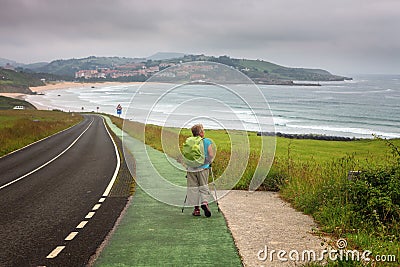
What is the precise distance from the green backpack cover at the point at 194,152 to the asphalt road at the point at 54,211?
7.24ft

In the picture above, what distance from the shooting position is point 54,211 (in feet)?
34.3

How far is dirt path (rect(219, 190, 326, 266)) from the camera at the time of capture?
690 centimetres

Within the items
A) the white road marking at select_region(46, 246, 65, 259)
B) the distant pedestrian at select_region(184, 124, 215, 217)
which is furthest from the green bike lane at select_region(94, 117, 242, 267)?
the white road marking at select_region(46, 246, 65, 259)

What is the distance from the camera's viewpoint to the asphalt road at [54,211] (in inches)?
281

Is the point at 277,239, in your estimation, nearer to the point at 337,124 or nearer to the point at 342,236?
the point at 342,236

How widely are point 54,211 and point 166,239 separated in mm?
3945

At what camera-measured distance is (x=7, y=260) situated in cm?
677

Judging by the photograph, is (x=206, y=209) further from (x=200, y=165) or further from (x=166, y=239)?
(x=166, y=239)

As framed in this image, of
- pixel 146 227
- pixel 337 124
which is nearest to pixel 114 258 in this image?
pixel 146 227

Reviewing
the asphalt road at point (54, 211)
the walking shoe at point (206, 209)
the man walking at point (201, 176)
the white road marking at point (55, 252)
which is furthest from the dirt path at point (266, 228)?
the white road marking at point (55, 252)

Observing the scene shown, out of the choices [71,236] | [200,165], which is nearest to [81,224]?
[71,236]

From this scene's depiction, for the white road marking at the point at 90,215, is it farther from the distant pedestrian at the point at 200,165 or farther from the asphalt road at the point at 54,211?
the distant pedestrian at the point at 200,165

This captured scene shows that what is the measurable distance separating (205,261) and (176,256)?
1.78ft

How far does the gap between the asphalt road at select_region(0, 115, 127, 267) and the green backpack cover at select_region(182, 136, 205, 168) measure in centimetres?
221
